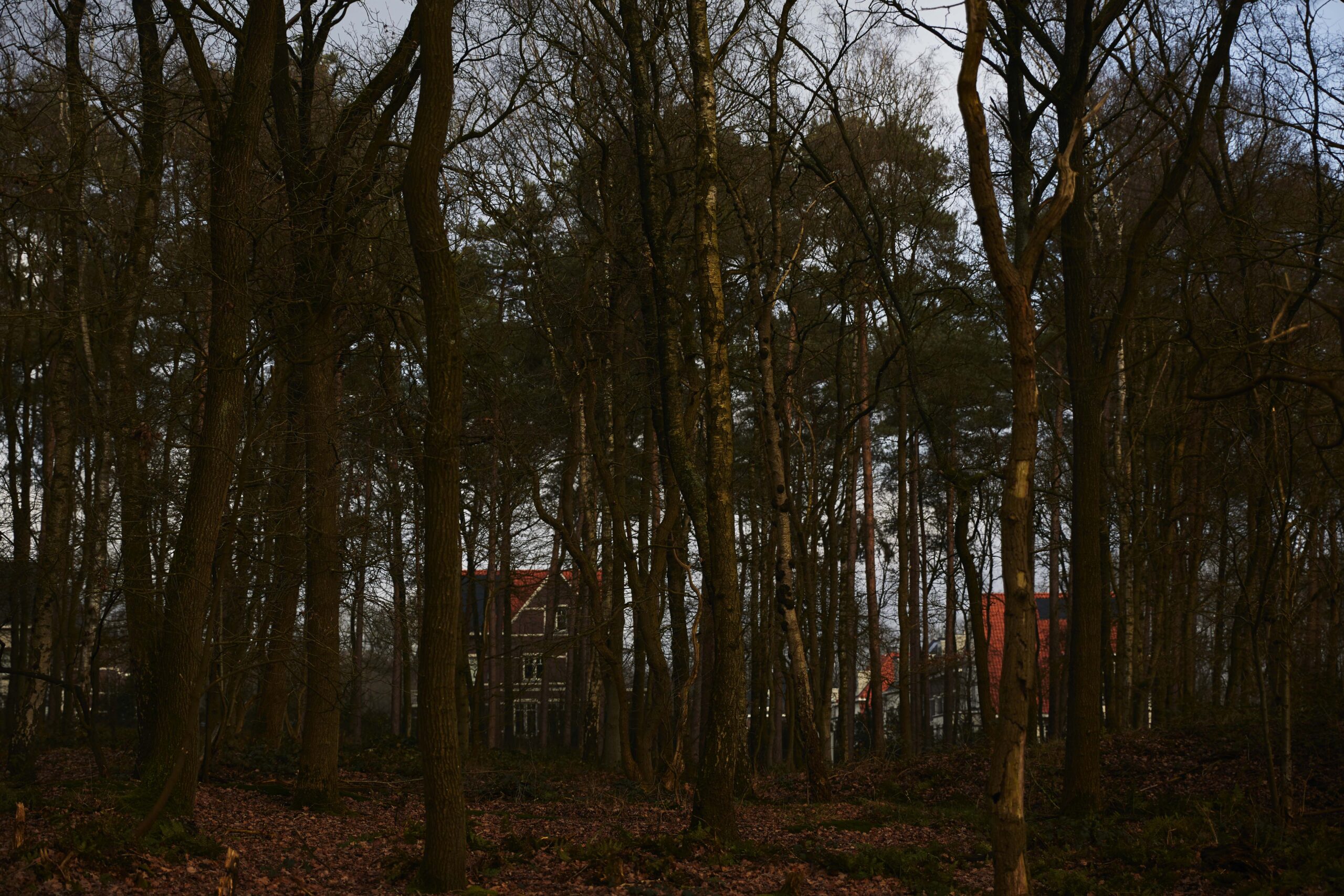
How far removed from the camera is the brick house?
17.4 meters

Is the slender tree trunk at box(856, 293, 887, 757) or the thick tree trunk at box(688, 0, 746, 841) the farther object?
the slender tree trunk at box(856, 293, 887, 757)

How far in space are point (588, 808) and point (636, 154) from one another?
24.6 ft

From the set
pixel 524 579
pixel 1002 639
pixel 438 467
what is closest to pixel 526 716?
pixel 524 579

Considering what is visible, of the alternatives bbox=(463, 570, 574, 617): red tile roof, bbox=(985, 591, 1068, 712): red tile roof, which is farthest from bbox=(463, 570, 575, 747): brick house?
bbox=(985, 591, 1068, 712): red tile roof

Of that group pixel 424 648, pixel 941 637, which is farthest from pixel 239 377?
pixel 941 637

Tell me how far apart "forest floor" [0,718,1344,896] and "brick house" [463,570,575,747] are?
2245 millimetres

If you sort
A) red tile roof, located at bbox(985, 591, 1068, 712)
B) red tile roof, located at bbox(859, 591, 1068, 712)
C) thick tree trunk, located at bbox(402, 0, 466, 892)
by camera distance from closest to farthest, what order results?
thick tree trunk, located at bbox(402, 0, 466, 892)
red tile roof, located at bbox(859, 591, 1068, 712)
red tile roof, located at bbox(985, 591, 1068, 712)

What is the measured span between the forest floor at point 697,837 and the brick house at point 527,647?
2245 mm

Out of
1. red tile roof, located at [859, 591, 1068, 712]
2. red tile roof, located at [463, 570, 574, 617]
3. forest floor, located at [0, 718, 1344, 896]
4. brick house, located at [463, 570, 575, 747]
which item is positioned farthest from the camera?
red tile roof, located at [859, 591, 1068, 712]

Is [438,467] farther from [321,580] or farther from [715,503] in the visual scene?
[321,580]

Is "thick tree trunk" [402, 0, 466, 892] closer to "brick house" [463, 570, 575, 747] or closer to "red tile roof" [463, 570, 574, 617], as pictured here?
"brick house" [463, 570, 575, 747]

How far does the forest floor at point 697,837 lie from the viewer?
677cm

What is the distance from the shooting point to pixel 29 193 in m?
6.90

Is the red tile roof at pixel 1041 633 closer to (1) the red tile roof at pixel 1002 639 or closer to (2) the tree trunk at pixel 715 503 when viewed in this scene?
(1) the red tile roof at pixel 1002 639
